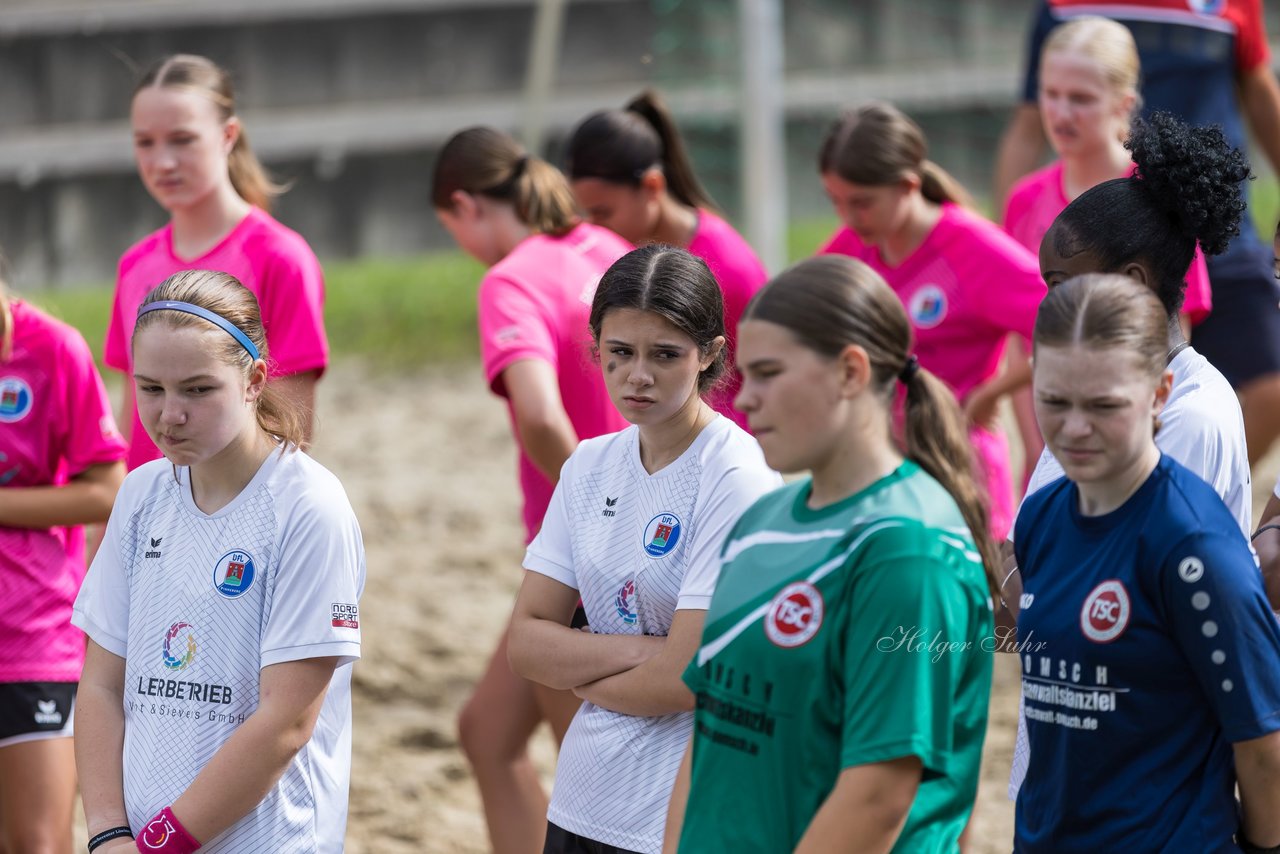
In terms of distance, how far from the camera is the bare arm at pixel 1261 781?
227cm

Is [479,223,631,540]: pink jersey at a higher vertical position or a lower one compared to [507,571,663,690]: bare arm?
higher

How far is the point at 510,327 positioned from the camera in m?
3.96

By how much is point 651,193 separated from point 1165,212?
191cm

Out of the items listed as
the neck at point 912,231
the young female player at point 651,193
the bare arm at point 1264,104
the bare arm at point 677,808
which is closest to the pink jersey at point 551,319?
the young female player at point 651,193

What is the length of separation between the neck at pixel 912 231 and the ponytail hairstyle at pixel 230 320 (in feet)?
5.99

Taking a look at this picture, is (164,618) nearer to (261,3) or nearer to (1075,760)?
(1075,760)

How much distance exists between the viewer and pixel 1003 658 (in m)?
6.11

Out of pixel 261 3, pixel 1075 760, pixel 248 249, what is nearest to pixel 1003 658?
pixel 248 249

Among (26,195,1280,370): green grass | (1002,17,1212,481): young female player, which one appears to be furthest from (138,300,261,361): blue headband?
(26,195,1280,370): green grass

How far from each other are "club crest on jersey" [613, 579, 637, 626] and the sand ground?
206 centimetres

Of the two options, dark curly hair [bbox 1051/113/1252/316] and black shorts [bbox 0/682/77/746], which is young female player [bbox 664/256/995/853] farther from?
black shorts [bbox 0/682/77/746]

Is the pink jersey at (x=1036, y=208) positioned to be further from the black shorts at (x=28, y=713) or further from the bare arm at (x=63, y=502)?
the black shorts at (x=28, y=713)

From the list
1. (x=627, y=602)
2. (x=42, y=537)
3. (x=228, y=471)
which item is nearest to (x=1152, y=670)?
(x=627, y=602)

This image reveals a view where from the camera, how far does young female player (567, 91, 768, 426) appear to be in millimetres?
4402
